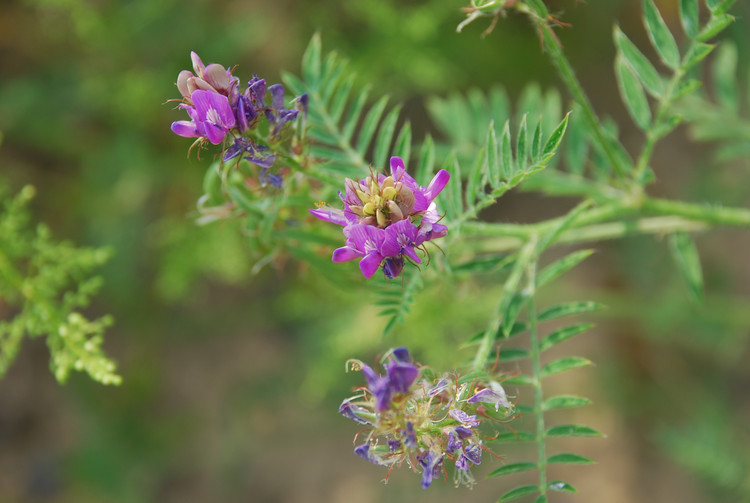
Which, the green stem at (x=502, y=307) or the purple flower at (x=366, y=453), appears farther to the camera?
the green stem at (x=502, y=307)

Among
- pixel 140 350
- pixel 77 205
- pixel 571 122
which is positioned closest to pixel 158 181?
pixel 77 205

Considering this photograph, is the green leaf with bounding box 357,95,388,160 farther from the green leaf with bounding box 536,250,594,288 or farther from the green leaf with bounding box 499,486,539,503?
the green leaf with bounding box 499,486,539,503

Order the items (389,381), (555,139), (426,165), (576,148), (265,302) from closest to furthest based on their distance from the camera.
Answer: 1. (389,381)
2. (555,139)
3. (426,165)
4. (576,148)
5. (265,302)

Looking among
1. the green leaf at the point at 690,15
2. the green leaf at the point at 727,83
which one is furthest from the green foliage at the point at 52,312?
the green leaf at the point at 727,83

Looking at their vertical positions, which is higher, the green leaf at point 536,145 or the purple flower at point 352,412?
the green leaf at point 536,145

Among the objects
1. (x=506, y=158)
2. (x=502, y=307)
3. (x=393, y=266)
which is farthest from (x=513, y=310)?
(x=393, y=266)

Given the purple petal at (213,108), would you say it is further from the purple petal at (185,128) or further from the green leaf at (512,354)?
the green leaf at (512,354)

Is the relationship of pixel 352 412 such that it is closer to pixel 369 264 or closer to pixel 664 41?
pixel 369 264
